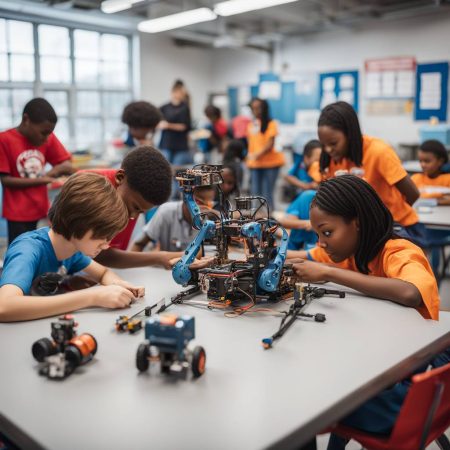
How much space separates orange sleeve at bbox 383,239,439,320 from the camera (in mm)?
1494

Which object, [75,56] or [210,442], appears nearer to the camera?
[210,442]

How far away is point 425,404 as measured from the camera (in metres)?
1.12

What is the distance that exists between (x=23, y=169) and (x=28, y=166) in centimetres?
3

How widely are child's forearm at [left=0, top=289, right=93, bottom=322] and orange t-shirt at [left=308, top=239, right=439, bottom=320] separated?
2.89 ft

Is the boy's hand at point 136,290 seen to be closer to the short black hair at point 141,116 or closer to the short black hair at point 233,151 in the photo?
the short black hair at point 141,116

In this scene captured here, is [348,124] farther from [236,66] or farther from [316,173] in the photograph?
[236,66]

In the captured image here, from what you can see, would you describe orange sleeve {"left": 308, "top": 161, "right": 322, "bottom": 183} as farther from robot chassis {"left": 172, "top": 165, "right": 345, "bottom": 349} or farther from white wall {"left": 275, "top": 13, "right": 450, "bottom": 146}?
white wall {"left": 275, "top": 13, "right": 450, "bottom": 146}

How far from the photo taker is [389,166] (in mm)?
2480

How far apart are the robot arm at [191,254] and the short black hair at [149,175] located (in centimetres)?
44

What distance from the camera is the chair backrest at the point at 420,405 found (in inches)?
41.6

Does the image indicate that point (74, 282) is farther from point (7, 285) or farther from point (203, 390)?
point (203, 390)

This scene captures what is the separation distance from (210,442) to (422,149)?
374 centimetres

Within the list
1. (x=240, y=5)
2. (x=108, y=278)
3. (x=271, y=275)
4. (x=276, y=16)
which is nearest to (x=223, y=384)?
(x=271, y=275)

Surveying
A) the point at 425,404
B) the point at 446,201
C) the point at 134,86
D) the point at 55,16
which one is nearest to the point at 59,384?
the point at 425,404
